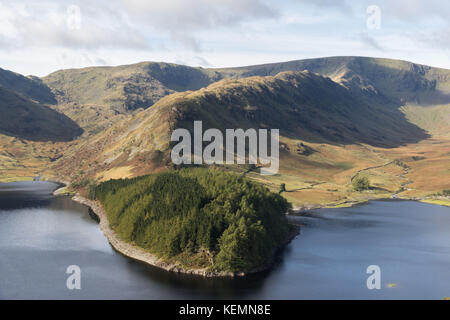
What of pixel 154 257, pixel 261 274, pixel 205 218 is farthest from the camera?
pixel 205 218

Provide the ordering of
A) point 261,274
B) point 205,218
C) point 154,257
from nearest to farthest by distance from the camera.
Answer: point 261,274 → point 154,257 → point 205,218

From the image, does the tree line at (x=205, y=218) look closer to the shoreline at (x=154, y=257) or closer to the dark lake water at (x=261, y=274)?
the shoreline at (x=154, y=257)

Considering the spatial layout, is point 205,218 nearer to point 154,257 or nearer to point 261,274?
point 154,257

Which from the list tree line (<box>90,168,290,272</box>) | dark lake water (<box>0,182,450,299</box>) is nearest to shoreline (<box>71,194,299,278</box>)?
tree line (<box>90,168,290,272</box>)

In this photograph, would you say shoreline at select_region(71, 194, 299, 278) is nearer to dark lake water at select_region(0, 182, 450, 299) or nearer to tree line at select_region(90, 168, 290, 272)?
tree line at select_region(90, 168, 290, 272)

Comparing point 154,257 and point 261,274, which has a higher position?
point 154,257

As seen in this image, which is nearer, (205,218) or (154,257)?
(154,257)

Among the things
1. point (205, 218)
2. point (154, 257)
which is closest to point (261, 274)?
point (205, 218)

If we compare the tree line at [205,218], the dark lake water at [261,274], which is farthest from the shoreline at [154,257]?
the dark lake water at [261,274]

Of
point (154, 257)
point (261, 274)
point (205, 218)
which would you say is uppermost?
point (205, 218)
